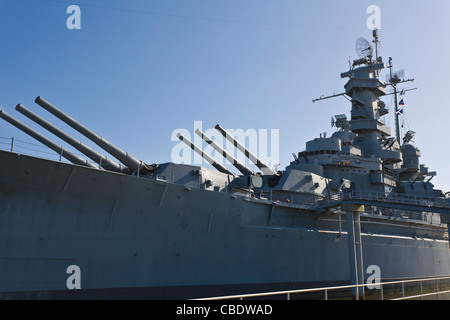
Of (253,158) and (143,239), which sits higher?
(253,158)

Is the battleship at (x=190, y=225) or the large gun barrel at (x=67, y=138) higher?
the large gun barrel at (x=67, y=138)

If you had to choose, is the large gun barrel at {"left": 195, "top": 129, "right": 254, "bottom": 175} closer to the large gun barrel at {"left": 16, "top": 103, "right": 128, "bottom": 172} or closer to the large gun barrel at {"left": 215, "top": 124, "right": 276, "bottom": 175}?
the large gun barrel at {"left": 215, "top": 124, "right": 276, "bottom": 175}

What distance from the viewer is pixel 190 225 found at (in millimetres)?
12719

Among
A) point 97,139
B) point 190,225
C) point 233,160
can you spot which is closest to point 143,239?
point 190,225

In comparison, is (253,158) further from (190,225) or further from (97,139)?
(97,139)

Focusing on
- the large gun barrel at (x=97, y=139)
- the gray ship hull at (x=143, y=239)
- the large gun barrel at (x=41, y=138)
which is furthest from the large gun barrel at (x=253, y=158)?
the large gun barrel at (x=41, y=138)

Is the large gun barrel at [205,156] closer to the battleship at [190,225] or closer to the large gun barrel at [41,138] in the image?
the battleship at [190,225]

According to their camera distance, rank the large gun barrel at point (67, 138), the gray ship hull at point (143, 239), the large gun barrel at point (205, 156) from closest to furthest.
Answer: the gray ship hull at point (143, 239)
the large gun barrel at point (67, 138)
the large gun barrel at point (205, 156)

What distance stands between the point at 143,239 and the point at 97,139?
3.79 m

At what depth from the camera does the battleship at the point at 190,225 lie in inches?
400

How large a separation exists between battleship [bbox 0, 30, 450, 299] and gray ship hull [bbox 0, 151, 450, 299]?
32 mm

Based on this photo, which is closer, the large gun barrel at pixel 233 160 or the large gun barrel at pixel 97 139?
the large gun barrel at pixel 97 139

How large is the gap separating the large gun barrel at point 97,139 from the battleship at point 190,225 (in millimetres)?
38
